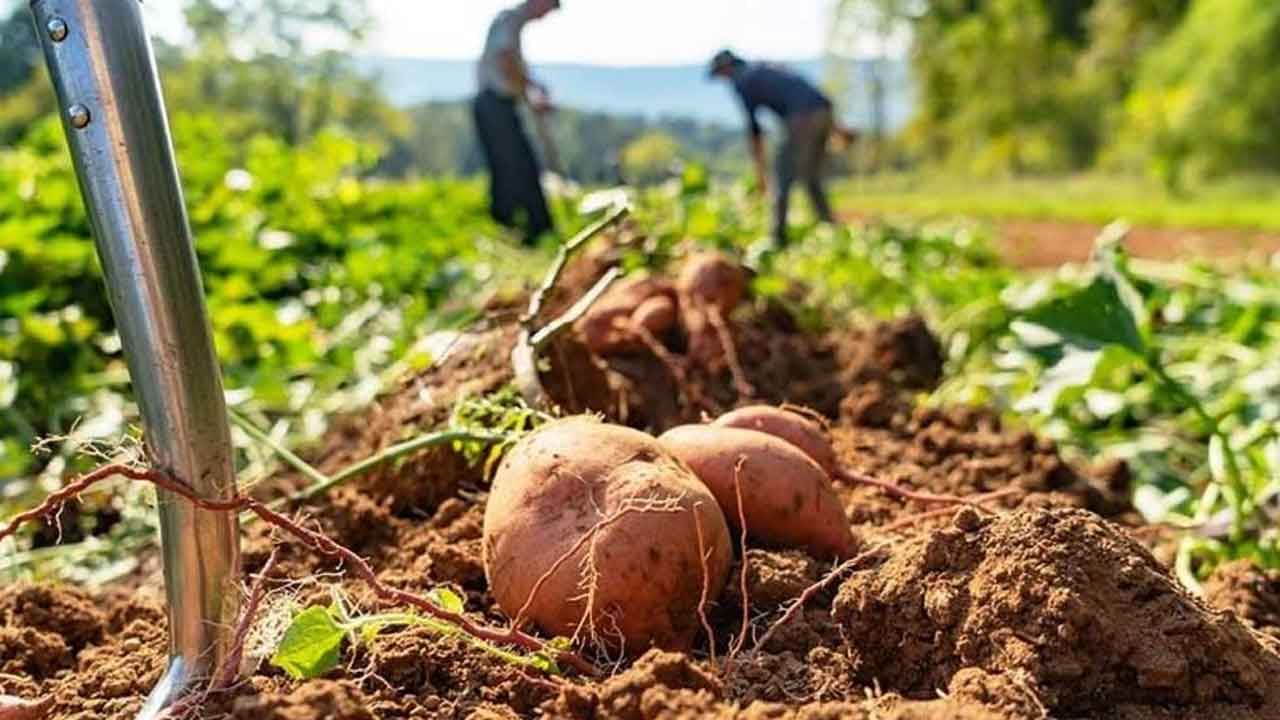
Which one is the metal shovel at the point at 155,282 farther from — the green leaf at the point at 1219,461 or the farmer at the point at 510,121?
the farmer at the point at 510,121

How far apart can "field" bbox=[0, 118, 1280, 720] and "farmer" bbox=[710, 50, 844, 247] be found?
3.98 m

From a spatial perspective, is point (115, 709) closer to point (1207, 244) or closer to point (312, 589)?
point (312, 589)

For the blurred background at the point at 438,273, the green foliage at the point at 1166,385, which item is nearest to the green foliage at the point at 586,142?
the blurred background at the point at 438,273

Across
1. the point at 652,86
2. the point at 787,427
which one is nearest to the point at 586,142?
the point at 787,427

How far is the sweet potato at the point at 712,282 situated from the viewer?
3270 millimetres

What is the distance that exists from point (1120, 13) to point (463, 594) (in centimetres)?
3446

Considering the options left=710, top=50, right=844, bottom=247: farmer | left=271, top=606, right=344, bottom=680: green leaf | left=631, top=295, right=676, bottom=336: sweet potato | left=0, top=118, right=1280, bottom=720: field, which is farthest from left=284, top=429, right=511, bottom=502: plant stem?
left=710, top=50, right=844, bottom=247: farmer

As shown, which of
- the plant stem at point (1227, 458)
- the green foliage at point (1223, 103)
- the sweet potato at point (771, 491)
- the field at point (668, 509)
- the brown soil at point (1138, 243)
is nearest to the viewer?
the field at point (668, 509)

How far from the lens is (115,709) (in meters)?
1.32

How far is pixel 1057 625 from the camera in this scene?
4.17 ft

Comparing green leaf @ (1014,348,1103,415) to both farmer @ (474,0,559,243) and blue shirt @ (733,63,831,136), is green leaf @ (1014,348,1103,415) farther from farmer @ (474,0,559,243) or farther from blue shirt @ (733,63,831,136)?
blue shirt @ (733,63,831,136)

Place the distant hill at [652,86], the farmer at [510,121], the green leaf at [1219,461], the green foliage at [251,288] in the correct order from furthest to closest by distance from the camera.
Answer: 1. the distant hill at [652,86]
2. the farmer at [510,121]
3. the green foliage at [251,288]
4. the green leaf at [1219,461]

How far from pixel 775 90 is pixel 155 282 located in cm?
888

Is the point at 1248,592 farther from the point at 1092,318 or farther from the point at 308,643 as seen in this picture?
the point at 308,643
